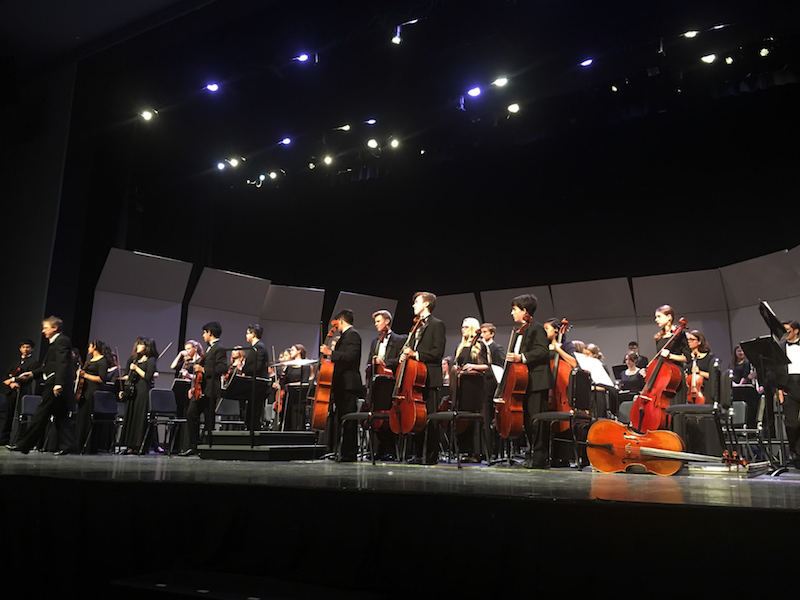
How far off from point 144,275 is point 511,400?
782 cm

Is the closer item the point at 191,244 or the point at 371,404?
the point at 371,404

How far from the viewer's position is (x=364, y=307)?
520 inches

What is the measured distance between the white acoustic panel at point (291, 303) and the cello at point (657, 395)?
8475 millimetres

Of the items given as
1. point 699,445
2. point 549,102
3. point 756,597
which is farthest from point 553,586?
point 549,102

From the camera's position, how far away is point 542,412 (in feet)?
19.1

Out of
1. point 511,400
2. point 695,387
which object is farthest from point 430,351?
point 695,387

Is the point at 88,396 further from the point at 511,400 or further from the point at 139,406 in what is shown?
the point at 511,400

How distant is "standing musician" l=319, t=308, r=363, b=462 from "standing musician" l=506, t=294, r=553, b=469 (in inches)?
62.5

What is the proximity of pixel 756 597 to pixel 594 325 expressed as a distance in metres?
10.5

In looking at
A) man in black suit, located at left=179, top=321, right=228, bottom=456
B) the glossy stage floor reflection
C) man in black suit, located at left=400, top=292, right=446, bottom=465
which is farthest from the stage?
man in black suit, located at left=179, top=321, right=228, bottom=456

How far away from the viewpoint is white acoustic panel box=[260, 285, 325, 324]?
42.6 feet

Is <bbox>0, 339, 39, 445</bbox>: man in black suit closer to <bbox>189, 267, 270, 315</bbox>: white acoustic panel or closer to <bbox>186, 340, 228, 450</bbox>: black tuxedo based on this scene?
<bbox>186, 340, 228, 450</bbox>: black tuxedo

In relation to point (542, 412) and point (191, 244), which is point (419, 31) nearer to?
point (542, 412)

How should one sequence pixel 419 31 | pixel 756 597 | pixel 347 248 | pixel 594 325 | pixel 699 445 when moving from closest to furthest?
pixel 756 597
pixel 699 445
pixel 419 31
pixel 594 325
pixel 347 248
